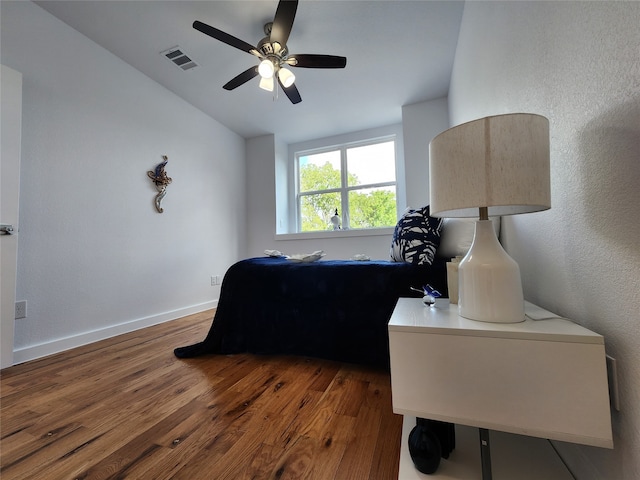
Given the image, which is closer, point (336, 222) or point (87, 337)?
point (87, 337)

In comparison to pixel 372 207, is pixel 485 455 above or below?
below

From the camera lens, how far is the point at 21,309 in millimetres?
1809

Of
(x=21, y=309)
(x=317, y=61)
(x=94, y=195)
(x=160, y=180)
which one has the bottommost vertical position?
(x=21, y=309)

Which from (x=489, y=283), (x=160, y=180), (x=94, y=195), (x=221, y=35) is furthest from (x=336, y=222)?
(x=489, y=283)

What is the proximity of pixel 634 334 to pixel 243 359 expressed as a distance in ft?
5.77

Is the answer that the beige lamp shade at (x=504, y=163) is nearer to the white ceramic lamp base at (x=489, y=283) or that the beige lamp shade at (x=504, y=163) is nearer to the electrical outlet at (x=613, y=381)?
the white ceramic lamp base at (x=489, y=283)

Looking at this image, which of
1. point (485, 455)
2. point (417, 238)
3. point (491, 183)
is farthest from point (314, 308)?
point (491, 183)

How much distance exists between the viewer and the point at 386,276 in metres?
1.46

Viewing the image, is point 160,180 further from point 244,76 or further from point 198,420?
point 198,420

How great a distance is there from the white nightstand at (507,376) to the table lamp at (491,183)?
0.07 meters

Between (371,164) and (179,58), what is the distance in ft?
8.90

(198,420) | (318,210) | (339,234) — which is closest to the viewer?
(198,420)

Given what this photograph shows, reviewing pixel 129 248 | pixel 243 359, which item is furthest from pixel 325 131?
pixel 243 359

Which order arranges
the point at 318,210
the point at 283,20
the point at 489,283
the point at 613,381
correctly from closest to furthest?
the point at 613,381
the point at 489,283
the point at 283,20
the point at 318,210
